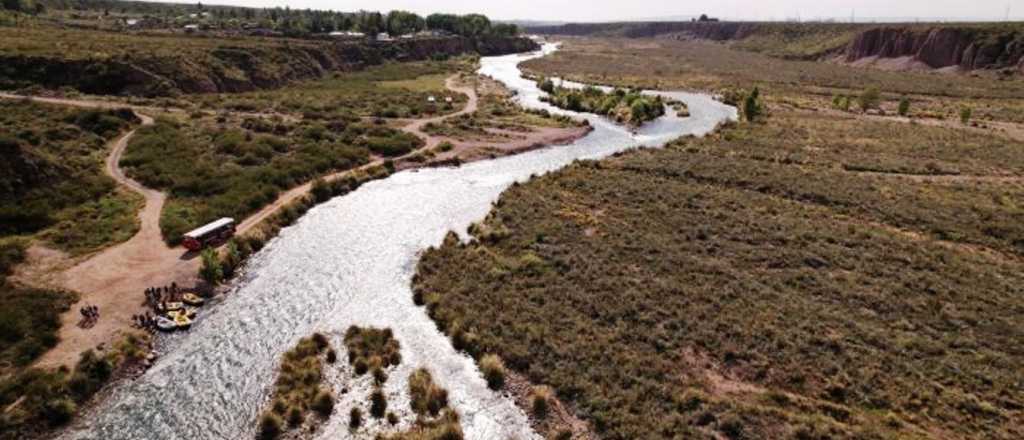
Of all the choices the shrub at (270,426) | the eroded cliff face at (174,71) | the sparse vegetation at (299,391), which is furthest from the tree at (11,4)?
the shrub at (270,426)

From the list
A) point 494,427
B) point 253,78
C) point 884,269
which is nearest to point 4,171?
point 494,427

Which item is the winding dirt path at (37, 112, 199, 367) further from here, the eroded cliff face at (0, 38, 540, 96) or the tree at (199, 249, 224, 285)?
the eroded cliff face at (0, 38, 540, 96)

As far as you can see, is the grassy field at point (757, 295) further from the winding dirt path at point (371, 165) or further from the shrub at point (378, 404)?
the winding dirt path at point (371, 165)

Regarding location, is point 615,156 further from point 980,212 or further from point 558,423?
point 558,423

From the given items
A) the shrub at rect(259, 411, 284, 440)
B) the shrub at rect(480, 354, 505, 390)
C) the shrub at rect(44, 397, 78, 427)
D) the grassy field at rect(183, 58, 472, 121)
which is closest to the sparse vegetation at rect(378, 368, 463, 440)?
the shrub at rect(480, 354, 505, 390)

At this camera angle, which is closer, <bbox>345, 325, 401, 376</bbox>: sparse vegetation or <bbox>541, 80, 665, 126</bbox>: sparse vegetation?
<bbox>345, 325, 401, 376</bbox>: sparse vegetation
